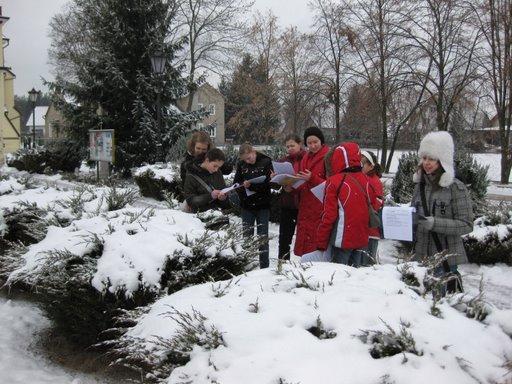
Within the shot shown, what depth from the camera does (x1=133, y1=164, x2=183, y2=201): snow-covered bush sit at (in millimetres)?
12219

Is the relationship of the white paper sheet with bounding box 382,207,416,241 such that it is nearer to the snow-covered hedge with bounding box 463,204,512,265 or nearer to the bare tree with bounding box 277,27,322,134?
the snow-covered hedge with bounding box 463,204,512,265

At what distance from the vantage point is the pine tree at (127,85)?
17.6 m

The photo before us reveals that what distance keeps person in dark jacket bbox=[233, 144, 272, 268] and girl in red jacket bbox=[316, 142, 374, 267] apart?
1.66 meters

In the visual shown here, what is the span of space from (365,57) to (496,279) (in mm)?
18183

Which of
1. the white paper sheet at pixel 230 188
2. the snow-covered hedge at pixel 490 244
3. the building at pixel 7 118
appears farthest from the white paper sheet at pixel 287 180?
the building at pixel 7 118

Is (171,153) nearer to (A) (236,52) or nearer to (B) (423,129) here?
(B) (423,129)

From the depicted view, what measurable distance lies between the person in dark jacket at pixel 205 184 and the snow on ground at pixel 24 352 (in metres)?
1.82

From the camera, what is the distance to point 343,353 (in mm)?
2029

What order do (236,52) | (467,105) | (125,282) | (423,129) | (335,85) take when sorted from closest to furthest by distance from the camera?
(125,282)
(467,105)
(423,129)
(335,85)
(236,52)

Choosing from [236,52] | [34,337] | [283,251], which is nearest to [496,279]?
[283,251]

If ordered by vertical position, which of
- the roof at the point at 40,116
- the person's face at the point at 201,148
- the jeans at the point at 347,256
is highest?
the roof at the point at 40,116

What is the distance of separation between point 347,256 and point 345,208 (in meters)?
0.44

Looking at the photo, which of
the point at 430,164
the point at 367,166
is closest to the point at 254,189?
the point at 367,166

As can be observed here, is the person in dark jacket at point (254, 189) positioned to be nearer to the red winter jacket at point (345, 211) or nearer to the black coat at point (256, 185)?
the black coat at point (256, 185)
